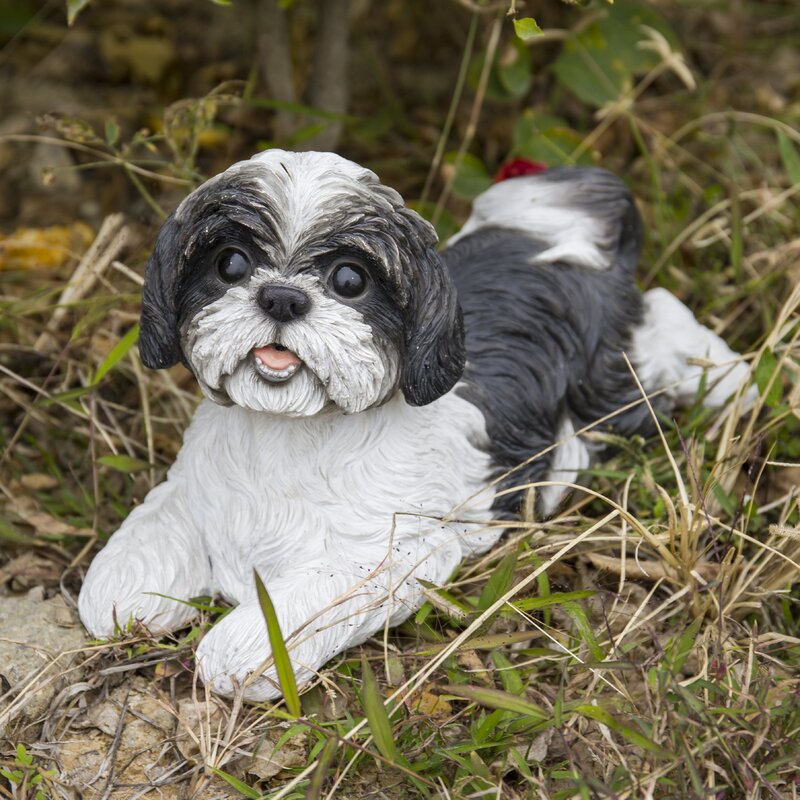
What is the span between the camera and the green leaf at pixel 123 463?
311cm

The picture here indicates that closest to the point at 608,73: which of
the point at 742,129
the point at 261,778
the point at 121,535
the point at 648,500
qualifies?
the point at 742,129

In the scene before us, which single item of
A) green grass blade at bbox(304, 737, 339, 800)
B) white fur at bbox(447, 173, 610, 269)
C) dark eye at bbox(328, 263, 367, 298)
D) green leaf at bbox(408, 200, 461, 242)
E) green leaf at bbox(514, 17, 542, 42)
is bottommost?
green grass blade at bbox(304, 737, 339, 800)

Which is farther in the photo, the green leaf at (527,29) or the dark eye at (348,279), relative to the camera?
the green leaf at (527,29)

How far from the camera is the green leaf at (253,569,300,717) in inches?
89.3

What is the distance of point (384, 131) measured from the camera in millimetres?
4688

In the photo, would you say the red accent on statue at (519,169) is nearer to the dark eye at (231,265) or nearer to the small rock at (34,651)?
the dark eye at (231,265)

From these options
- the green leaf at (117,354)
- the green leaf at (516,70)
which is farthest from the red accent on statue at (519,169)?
the green leaf at (117,354)

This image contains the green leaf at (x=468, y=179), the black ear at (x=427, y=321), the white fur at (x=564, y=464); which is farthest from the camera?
the green leaf at (x=468, y=179)

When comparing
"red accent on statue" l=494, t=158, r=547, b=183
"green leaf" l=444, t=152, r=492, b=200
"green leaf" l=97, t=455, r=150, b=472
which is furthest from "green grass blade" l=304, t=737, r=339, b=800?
"green leaf" l=444, t=152, r=492, b=200

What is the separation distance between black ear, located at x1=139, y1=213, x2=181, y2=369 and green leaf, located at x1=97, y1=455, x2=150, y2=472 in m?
0.66

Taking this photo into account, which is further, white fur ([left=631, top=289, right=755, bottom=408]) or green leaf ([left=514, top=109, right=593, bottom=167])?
green leaf ([left=514, top=109, right=593, bottom=167])

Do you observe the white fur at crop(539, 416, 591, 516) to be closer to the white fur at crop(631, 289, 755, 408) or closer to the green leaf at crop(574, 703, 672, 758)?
the white fur at crop(631, 289, 755, 408)

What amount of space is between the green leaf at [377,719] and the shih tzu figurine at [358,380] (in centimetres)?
24

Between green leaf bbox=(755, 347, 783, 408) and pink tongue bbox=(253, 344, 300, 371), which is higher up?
pink tongue bbox=(253, 344, 300, 371)
